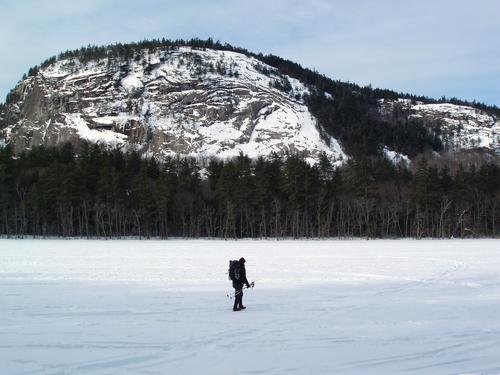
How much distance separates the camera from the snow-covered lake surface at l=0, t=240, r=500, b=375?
9.05 metres

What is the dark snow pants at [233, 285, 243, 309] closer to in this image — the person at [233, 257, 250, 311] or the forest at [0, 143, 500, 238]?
the person at [233, 257, 250, 311]

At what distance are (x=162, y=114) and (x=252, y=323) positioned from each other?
567 feet

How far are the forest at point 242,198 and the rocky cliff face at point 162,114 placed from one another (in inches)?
3196

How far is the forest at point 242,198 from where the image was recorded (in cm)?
7100

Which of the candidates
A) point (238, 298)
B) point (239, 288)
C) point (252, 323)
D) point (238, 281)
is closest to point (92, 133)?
point (238, 281)

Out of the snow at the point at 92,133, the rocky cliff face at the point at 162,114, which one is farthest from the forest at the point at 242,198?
the snow at the point at 92,133

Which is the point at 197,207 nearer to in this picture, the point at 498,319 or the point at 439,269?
the point at 439,269

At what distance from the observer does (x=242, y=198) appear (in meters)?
70.8

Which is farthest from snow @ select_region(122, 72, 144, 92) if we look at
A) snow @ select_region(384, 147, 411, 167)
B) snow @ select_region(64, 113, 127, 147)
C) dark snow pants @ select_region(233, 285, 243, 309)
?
dark snow pants @ select_region(233, 285, 243, 309)

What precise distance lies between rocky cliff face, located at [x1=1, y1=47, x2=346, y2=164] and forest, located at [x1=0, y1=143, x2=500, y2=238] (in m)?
81.2

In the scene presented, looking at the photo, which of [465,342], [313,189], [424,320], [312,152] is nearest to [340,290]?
[424,320]

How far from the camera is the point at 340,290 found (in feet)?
Result: 59.5

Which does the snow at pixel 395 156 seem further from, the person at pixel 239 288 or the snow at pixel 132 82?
the person at pixel 239 288

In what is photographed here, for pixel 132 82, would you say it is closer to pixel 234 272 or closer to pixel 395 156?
pixel 395 156
